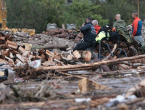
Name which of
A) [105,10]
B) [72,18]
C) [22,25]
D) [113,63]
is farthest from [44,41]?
[105,10]

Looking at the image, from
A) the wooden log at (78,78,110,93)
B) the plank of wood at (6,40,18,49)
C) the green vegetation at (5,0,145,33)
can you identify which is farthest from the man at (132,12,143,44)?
the green vegetation at (5,0,145,33)

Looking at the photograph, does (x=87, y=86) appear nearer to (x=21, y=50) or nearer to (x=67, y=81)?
(x=67, y=81)

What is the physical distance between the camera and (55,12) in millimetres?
27859

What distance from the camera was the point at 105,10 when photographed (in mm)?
35312

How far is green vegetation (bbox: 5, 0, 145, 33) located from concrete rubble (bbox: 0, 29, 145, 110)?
11.1m

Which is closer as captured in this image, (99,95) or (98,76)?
(99,95)

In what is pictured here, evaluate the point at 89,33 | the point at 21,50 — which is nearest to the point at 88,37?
the point at 89,33

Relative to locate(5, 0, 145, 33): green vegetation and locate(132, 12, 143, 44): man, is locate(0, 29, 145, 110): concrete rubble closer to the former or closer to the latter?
locate(132, 12, 143, 44): man

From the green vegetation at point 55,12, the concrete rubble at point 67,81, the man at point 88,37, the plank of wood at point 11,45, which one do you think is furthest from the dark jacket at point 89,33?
the green vegetation at point 55,12

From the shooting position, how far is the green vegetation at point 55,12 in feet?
68.0

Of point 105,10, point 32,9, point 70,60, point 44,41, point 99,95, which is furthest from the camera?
point 105,10

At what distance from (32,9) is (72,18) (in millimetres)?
8676

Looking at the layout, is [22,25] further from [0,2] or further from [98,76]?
[98,76]

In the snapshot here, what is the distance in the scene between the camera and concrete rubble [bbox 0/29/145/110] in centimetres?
356
